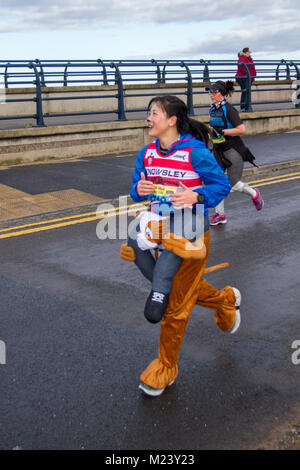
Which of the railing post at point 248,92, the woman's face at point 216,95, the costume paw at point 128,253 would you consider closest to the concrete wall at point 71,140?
the railing post at point 248,92

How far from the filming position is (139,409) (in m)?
3.93

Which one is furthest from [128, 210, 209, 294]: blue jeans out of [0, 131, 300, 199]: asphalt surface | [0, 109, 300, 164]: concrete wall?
[0, 109, 300, 164]: concrete wall

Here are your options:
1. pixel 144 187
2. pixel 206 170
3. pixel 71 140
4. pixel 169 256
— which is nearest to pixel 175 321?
pixel 169 256

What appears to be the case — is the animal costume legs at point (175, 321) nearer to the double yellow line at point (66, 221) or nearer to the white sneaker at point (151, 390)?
the white sneaker at point (151, 390)

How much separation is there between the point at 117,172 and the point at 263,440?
31.7 feet

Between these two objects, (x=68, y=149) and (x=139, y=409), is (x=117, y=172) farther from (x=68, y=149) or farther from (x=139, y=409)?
(x=139, y=409)

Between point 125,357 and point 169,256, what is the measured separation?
3.57 ft

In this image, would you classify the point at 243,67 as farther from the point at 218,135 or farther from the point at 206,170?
the point at 206,170

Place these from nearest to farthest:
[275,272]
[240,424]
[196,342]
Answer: [240,424] < [196,342] < [275,272]

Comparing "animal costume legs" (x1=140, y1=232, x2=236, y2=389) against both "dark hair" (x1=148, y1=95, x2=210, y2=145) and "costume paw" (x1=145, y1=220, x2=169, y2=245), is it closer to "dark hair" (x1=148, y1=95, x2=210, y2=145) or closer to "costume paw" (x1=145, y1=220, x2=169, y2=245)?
"costume paw" (x1=145, y1=220, x2=169, y2=245)

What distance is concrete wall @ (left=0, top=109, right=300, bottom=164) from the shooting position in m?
13.6

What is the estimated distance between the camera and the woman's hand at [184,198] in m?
3.98

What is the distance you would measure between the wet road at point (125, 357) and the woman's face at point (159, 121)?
1710 millimetres
